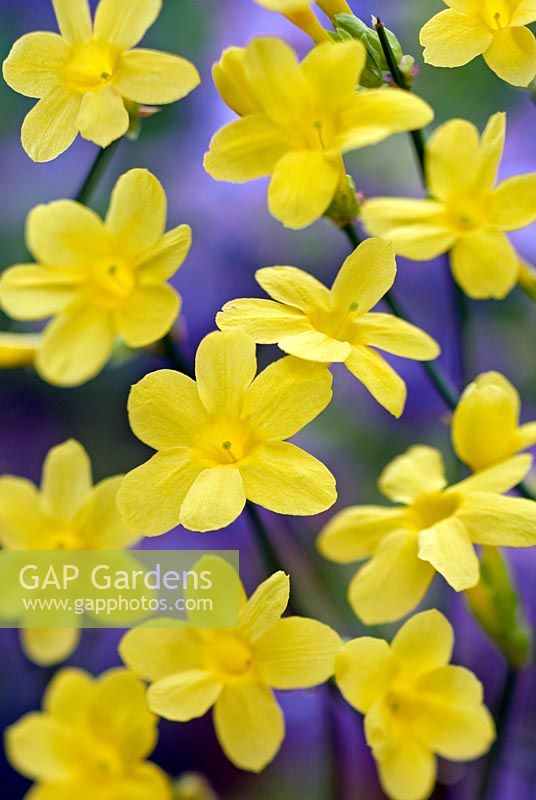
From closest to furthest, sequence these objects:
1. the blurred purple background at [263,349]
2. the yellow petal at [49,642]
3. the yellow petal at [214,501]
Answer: the yellow petal at [214,501] → the yellow petal at [49,642] → the blurred purple background at [263,349]

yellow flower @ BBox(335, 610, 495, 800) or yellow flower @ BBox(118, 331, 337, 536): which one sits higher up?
yellow flower @ BBox(118, 331, 337, 536)

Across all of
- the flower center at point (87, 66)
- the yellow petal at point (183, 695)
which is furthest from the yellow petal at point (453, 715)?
the flower center at point (87, 66)

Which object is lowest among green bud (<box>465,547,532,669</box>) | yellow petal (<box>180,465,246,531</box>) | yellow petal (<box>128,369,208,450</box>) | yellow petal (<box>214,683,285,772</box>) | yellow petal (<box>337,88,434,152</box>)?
green bud (<box>465,547,532,669</box>)

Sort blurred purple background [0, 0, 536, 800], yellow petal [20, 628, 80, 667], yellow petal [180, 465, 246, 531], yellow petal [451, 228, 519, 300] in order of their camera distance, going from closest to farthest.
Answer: yellow petal [180, 465, 246, 531] < yellow petal [451, 228, 519, 300] < yellow petal [20, 628, 80, 667] < blurred purple background [0, 0, 536, 800]

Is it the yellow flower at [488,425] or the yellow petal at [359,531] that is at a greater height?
the yellow flower at [488,425]

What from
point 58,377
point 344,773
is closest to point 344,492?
point 344,773

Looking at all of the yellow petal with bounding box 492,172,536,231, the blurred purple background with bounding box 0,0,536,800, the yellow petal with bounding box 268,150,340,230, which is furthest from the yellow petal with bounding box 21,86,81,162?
the blurred purple background with bounding box 0,0,536,800

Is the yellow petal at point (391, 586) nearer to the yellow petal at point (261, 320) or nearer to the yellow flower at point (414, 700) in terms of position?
the yellow flower at point (414, 700)

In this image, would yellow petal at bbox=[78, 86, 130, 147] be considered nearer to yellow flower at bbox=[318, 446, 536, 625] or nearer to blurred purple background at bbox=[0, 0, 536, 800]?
yellow flower at bbox=[318, 446, 536, 625]
